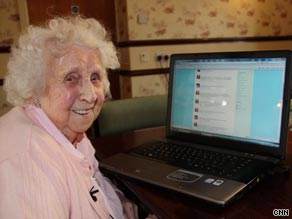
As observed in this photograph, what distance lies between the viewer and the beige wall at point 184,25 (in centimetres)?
330

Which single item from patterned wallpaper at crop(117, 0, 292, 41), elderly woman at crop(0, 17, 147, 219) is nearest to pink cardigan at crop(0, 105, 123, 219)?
elderly woman at crop(0, 17, 147, 219)

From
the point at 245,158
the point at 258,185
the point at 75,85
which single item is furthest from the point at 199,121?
the point at 75,85

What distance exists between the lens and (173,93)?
1.13 m

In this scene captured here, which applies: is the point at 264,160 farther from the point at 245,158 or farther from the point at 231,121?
the point at 231,121

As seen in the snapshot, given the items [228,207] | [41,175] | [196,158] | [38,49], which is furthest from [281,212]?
[38,49]

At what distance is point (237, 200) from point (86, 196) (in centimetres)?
38

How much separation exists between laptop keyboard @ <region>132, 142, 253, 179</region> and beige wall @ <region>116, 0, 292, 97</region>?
2.40 meters

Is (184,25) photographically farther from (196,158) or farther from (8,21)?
(196,158)

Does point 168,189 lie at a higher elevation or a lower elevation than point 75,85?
lower

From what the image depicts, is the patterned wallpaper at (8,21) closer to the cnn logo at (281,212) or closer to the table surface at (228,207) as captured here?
the table surface at (228,207)

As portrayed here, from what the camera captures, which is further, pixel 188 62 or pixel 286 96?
pixel 188 62

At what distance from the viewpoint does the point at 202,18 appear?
3564 millimetres

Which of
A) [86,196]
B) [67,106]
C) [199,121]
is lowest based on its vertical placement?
[86,196]

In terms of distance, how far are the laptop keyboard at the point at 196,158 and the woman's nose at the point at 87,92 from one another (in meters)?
0.26
